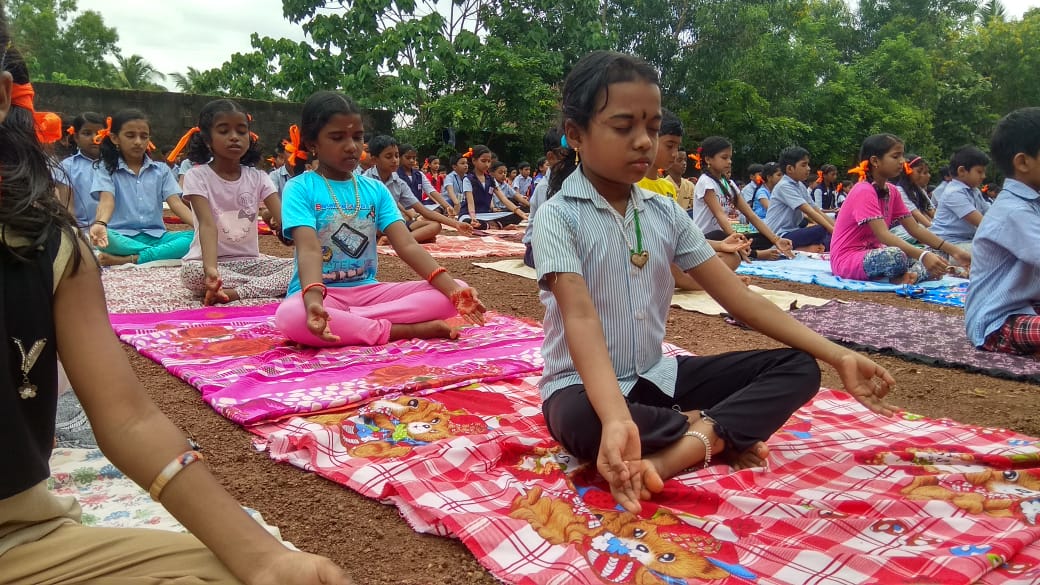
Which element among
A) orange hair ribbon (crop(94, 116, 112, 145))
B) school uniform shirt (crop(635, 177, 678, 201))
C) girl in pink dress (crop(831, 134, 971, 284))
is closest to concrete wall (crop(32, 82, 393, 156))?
orange hair ribbon (crop(94, 116, 112, 145))

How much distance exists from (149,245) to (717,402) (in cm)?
540

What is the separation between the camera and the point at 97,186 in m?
5.94

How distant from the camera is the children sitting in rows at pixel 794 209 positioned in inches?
349

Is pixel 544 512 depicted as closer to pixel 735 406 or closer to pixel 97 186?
pixel 735 406

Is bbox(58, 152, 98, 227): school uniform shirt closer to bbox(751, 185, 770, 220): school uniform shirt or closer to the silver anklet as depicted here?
the silver anklet

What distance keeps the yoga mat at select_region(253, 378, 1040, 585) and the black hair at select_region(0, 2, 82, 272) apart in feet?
3.73

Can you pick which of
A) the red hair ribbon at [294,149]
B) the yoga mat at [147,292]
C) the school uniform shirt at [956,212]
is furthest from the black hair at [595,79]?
the school uniform shirt at [956,212]

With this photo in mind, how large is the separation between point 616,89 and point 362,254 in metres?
2.20

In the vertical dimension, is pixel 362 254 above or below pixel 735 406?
above

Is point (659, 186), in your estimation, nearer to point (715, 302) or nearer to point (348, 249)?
point (715, 302)

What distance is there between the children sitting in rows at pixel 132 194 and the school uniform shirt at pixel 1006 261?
16.3 ft

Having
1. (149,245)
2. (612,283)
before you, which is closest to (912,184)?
(612,283)

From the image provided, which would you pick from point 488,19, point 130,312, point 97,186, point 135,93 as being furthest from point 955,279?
point 488,19

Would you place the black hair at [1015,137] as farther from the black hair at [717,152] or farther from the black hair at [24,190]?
the black hair at [24,190]
